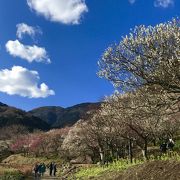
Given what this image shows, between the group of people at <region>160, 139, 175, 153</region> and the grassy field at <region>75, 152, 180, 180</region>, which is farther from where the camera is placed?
the group of people at <region>160, 139, 175, 153</region>

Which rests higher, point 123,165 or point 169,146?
point 169,146

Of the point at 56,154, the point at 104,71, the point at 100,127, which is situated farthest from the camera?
the point at 56,154

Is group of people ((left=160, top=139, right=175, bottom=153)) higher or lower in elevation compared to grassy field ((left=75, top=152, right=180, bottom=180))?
higher

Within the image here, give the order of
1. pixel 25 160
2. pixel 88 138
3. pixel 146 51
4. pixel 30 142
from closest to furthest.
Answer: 1. pixel 146 51
2. pixel 88 138
3. pixel 25 160
4. pixel 30 142

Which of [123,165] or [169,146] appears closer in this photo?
[123,165]

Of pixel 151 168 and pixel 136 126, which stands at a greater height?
pixel 136 126

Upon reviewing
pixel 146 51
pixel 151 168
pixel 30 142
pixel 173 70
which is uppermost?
pixel 30 142

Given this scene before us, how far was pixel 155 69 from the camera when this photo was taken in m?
20.8

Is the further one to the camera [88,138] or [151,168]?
[88,138]

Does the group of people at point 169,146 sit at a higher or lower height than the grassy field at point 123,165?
higher

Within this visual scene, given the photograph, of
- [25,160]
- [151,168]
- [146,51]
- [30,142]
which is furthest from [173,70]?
[30,142]

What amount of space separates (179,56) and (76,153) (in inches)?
2702

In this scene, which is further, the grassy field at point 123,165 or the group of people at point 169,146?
the group of people at point 169,146

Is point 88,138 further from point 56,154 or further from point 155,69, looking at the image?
point 155,69
